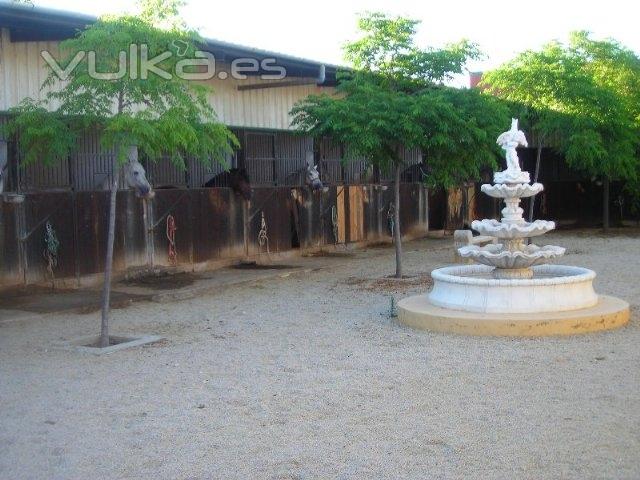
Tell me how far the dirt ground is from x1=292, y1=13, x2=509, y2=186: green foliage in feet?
13.4

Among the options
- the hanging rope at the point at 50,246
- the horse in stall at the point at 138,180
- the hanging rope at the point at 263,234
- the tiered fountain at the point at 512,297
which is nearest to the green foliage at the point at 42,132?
the hanging rope at the point at 50,246

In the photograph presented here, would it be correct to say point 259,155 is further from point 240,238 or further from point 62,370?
point 62,370

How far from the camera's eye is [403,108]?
14477mm

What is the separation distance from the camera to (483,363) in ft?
27.0

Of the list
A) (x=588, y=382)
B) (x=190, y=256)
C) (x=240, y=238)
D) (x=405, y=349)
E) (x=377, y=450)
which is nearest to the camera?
(x=377, y=450)

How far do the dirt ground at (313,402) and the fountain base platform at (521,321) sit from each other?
21 centimetres

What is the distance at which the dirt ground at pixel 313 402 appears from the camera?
543cm

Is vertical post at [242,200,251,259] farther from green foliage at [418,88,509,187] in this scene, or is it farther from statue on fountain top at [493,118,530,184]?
statue on fountain top at [493,118,530,184]

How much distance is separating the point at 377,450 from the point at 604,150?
66.9 feet

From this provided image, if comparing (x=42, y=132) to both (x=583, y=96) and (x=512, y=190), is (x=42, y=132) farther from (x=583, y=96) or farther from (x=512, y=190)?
(x=583, y=96)

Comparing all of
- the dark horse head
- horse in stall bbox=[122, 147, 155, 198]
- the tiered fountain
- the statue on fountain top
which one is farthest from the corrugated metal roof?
the tiered fountain

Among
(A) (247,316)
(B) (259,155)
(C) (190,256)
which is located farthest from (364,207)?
(A) (247,316)

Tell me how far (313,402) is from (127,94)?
4397 millimetres

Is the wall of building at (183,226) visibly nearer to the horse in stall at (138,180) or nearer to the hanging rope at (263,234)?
the hanging rope at (263,234)
